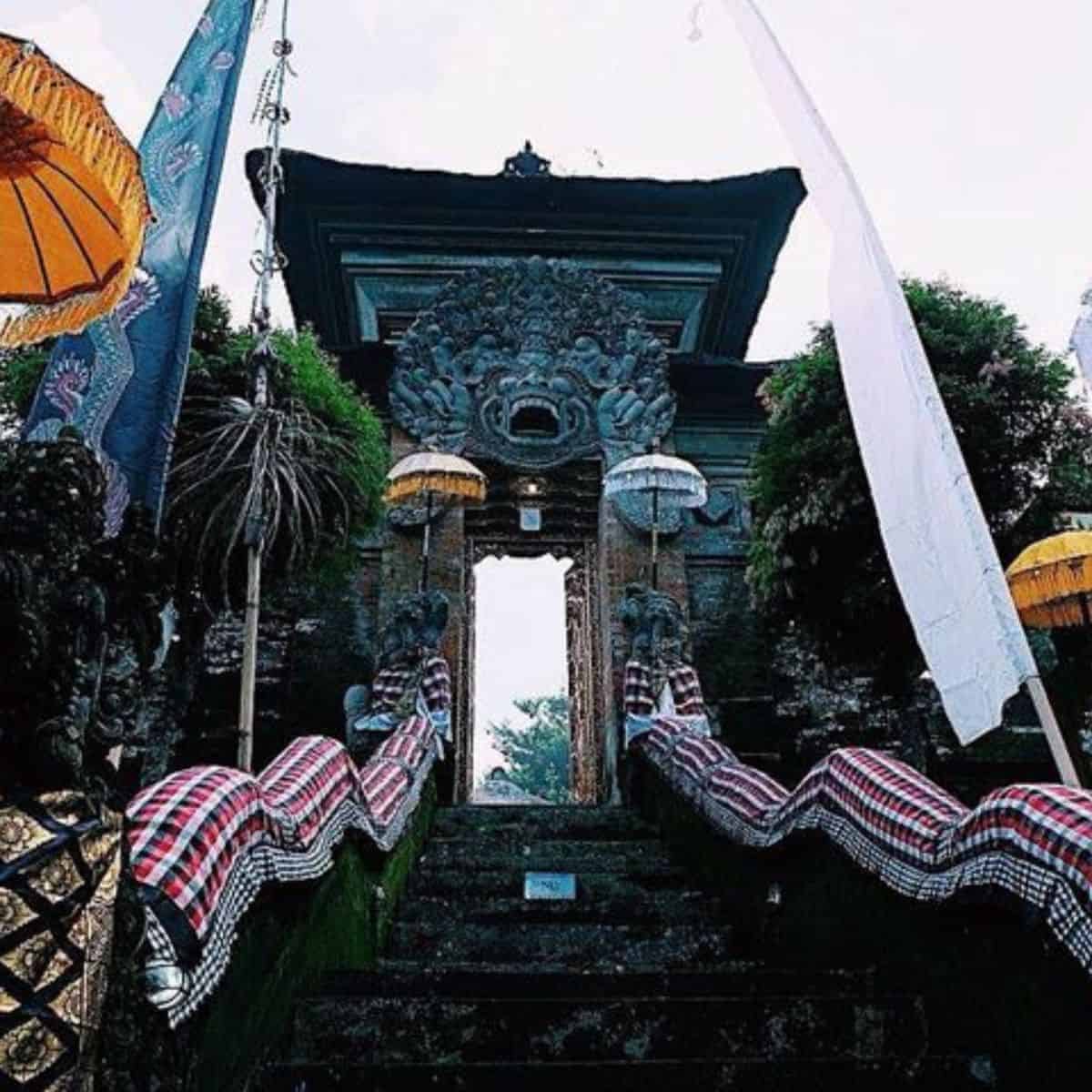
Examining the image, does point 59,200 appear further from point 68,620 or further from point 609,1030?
point 609,1030

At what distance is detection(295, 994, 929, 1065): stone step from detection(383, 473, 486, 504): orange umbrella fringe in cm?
540

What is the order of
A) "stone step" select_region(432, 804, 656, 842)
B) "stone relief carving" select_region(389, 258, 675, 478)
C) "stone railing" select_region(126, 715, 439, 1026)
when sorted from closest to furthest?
"stone railing" select_region(126, 715, 439, 1026) → "stone step" select_region(432, 804, 656, 842) → "stone relief carving" select_region(389, 258, 675, 478)

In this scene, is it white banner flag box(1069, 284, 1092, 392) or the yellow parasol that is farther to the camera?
the yellow parasol

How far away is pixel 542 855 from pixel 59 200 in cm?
367

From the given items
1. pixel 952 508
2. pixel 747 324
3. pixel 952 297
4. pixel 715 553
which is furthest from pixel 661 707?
pixel 747 324

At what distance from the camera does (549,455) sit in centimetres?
1015

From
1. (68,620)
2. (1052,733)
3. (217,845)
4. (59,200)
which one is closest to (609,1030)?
(217,845)

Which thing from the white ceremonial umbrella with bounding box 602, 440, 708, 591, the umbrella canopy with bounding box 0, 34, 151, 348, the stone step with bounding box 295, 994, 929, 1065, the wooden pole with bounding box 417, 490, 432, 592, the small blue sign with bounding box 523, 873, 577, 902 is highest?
the white ceremonial umbrella with bounding box 602, 440, 708, 591

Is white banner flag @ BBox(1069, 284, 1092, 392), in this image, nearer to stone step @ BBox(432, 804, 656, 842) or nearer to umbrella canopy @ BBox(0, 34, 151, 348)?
stone step @ BBox(432, 804, 656, 842)

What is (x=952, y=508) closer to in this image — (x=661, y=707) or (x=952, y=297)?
(x=661, y=707)

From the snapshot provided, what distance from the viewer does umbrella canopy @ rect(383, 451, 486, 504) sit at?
27.1 feet

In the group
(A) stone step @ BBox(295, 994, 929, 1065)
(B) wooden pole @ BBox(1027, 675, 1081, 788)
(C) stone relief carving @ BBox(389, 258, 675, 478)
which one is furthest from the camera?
(C) stone relief carving @ BBox(389, 258, 675, 478)

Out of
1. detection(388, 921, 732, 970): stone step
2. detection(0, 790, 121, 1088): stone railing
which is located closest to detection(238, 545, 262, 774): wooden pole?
detection(388, 921, 732, 970): stone step

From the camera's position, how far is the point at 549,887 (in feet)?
16.0
